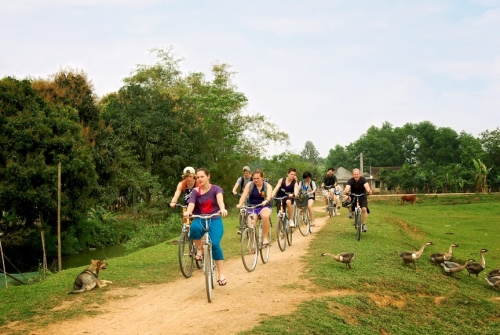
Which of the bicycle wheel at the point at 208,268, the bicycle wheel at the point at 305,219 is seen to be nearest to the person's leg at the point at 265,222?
the bicycle wheel at the point at 208,268

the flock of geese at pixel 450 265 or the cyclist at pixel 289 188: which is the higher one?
the cyclist at pixel 289 188

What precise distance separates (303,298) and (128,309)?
9.03 ft

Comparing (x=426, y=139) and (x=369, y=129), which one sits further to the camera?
(x=369, y=129)

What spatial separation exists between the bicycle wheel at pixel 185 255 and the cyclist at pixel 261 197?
1.62 metres

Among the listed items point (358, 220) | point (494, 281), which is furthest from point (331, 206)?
point (494, 281)

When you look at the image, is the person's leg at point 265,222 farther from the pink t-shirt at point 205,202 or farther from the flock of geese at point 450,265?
the pink t-shirt at point 205,202

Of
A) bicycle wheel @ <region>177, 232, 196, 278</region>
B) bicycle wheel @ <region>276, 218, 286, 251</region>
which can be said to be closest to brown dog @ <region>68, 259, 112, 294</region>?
bicycle wheel @ <region>177, 232, 196, 278</region>

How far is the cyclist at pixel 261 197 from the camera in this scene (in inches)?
440

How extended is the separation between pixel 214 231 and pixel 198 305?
1166mm

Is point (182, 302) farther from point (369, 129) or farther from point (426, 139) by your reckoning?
point (369, 129)

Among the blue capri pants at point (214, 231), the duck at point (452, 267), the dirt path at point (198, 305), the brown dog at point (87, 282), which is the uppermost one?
the blue capri pants at point (214, 231)

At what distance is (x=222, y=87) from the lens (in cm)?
4569

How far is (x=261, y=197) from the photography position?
37.4ft

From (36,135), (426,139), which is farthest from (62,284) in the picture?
(426,139)
